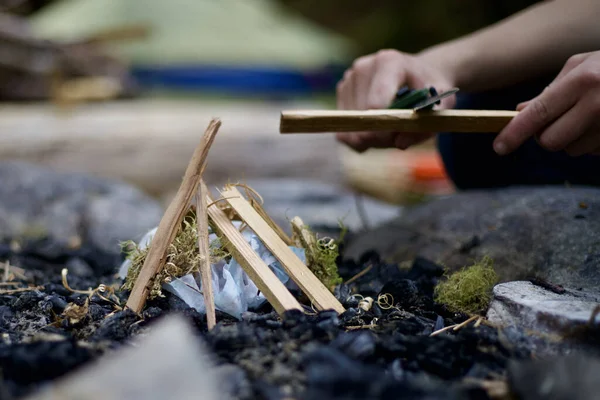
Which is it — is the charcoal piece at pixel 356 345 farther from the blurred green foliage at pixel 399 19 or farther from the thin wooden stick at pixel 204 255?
the blurred green foliage at pixel 399 19

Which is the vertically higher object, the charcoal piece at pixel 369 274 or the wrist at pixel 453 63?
the wrist at pixel 453 63

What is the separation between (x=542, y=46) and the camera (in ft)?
7.14

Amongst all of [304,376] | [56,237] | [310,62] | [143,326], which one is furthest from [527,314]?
[310,62]

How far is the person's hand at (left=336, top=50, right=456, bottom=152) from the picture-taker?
1.98 metres

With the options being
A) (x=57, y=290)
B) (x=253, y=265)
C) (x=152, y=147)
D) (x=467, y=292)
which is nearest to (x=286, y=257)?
(x=253, y=265)

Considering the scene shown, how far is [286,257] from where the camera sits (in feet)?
4.70

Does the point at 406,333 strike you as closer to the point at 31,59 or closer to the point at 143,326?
the point at 143,326

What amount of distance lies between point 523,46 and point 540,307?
1.43 meters

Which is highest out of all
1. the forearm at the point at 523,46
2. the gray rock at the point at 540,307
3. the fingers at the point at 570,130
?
the forearm at the point at 523,46

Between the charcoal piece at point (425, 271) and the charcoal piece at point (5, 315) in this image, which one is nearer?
the charcoal piece at point (5, 315)

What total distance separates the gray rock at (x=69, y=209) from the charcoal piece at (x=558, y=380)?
231cm

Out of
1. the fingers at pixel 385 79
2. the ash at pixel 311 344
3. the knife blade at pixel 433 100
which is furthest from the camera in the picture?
the fingers at pixel 385 79

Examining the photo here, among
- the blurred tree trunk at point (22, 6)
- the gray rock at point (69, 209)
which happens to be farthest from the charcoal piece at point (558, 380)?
the blurred tree trunk at point (22, 6)

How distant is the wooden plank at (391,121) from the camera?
1404 millimetres
